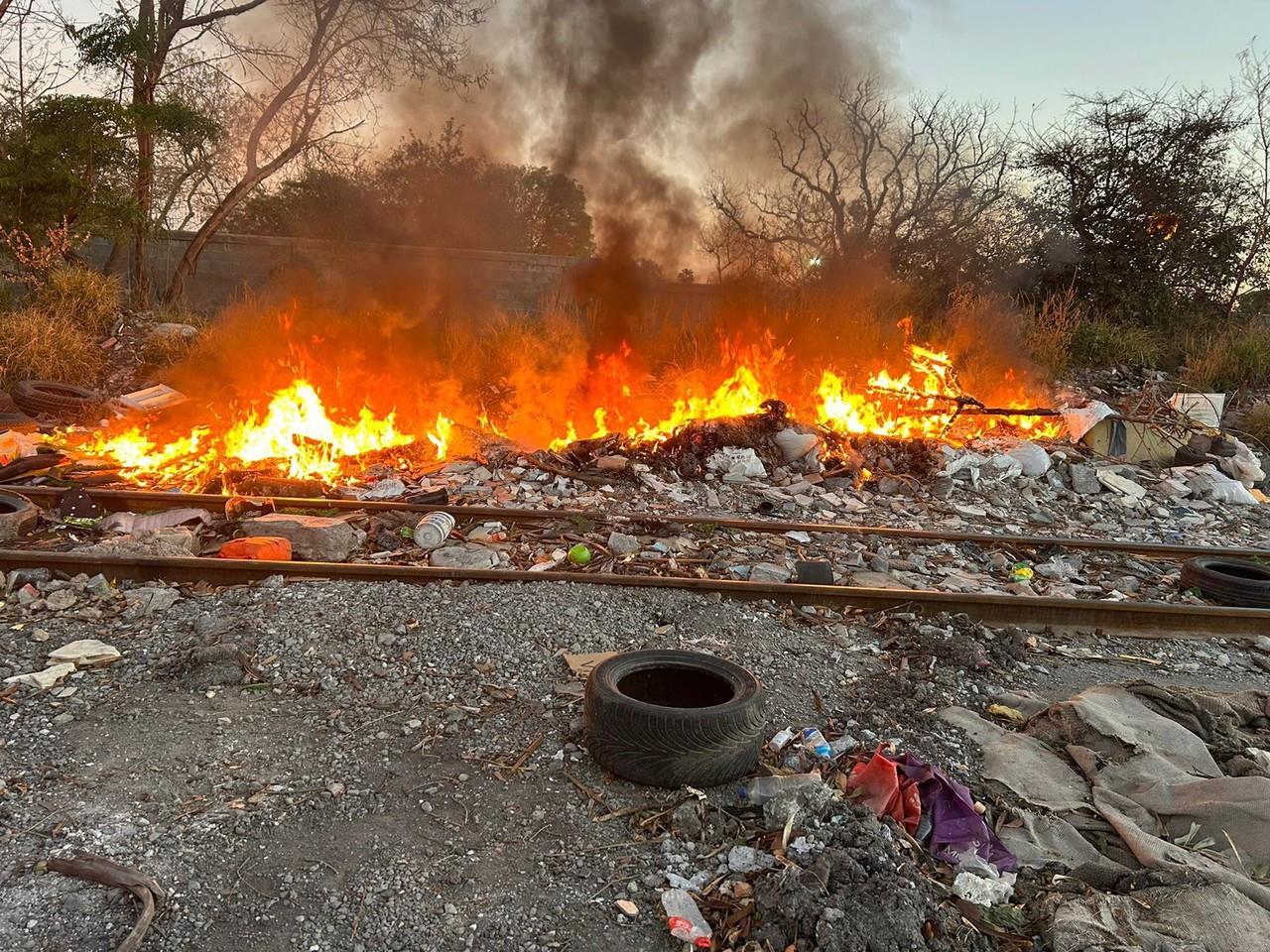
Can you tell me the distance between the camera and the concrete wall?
16766 mm

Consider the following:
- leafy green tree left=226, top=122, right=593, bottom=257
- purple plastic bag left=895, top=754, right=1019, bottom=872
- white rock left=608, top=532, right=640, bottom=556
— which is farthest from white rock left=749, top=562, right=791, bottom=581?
leafy green tree left=226, top=122, right=593, bottom=257

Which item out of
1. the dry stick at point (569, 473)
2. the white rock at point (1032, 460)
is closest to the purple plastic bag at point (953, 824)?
the dry stick at point (569, 473)

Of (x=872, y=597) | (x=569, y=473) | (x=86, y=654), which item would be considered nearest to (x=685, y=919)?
(x=872, y=597)

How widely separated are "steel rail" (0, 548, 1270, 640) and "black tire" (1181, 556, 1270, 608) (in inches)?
19.2

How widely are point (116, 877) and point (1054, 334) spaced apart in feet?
58.9

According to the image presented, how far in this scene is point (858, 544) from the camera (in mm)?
8203


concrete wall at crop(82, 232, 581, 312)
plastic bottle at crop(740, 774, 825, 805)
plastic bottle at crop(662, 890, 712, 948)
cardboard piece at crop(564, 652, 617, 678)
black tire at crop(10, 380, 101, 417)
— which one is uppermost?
concrete wall at crop(82, 232, 581, 312)

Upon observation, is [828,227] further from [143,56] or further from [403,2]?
[143,56]

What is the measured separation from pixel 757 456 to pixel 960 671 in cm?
598

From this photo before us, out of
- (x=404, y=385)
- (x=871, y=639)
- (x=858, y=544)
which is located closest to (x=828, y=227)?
(x=404, y=385)

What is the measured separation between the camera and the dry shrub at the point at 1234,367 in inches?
634

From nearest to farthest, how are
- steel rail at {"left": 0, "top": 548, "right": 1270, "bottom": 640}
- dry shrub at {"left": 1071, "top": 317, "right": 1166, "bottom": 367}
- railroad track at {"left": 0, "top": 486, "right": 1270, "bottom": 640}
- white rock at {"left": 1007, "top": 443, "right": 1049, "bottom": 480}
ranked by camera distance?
railroad track at {"left": 0, "top": 486, "right": 1270, "bottom": 640}
steel rail at {"left": 0, "top": 548, "right": 1270, "bottom": 640}
white rock at {"left": 1007, "top": 443, "right": 1049, "bottom": 480}
dry shrub at {"left": 1071, "top": 317, "right": 1166, "bottom": 367}

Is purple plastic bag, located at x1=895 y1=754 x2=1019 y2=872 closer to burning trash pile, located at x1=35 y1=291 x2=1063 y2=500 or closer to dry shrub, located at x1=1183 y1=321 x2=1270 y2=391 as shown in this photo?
burning trash pile, located at x1=35 y1=291 x2=1063 y2=500

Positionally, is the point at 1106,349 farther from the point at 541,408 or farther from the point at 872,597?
the point at 872,597
